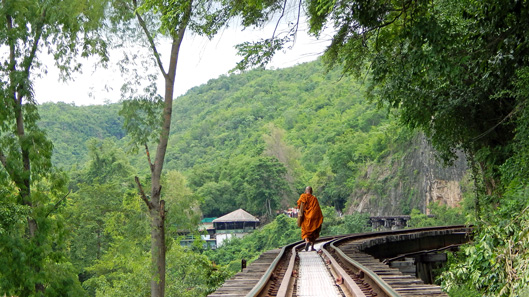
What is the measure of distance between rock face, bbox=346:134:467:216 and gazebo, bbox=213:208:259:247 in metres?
13.4

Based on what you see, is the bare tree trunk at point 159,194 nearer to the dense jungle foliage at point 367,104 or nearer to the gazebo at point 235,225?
the dense jungle foliage at point 367,104

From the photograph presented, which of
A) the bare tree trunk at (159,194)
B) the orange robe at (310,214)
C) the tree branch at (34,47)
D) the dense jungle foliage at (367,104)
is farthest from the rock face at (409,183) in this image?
the tree branch at (34,47)

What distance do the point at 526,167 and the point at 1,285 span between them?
13.1 m

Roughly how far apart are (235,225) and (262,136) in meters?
30.3

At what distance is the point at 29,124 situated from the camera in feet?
49.5

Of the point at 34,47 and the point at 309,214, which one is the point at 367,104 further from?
the point at 34,47

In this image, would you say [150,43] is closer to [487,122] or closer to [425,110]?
[425,110]

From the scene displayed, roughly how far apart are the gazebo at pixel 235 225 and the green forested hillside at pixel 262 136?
5.76 m

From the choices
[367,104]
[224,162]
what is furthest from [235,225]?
[367,104]

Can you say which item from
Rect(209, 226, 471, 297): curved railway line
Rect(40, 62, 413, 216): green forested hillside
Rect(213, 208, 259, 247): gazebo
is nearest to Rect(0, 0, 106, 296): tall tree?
Rect(209, 226, 471, 297): curved railway line

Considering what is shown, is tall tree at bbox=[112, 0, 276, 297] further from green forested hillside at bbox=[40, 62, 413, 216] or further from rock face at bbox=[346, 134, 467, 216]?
green forested hillside at bbox=[40, 62, 413, 216]

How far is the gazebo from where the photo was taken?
216ft

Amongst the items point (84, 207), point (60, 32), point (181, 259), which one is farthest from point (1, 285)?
point (84, 207)

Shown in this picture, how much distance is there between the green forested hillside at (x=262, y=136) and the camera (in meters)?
72.6
